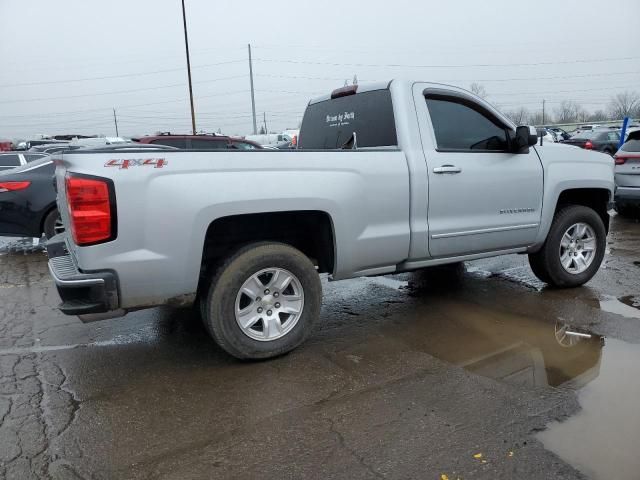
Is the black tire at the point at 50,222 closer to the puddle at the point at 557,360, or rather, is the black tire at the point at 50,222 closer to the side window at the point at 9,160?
the puddle at the point at 557,360

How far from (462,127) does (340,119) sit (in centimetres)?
116

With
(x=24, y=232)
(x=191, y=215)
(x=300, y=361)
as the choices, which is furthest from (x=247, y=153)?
(x=24, y=232)

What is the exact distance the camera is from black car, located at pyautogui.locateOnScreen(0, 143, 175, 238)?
788 centimetres

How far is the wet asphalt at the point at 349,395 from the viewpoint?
104 inches

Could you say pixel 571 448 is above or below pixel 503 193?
below

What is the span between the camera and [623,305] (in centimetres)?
498

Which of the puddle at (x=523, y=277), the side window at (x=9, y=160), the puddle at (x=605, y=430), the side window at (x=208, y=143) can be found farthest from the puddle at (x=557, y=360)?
the side window at (x=9, y=160)

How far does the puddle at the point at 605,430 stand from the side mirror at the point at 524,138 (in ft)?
6.98

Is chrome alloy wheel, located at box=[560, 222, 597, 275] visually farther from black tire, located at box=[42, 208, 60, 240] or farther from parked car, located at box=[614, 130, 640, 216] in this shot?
black tire, located at box=[42, 208, 60, 240]

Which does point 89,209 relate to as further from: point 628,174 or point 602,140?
point 602,140

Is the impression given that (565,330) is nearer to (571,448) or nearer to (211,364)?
(571,448)

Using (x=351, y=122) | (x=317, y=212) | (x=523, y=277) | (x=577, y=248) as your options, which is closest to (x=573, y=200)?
(x=577, y=248)

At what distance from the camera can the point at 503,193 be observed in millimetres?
4797

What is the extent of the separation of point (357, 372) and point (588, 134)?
21.3m
